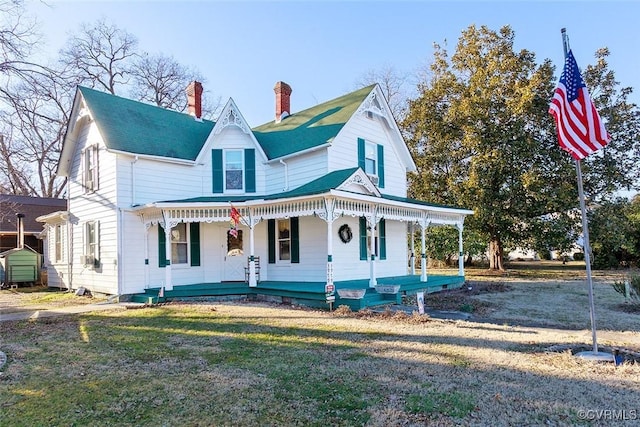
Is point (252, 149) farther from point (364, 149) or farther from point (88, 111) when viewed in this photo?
point (88, 111)

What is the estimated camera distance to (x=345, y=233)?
1448cm

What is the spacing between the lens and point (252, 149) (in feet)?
53.6

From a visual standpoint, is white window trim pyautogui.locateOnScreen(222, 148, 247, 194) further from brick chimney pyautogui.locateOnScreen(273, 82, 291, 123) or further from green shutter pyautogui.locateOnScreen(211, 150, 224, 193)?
brick chimney pyautogui.locateOnScreen(273, 82, 291, 123)

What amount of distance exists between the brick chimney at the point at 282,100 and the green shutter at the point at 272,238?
6100 millimetres

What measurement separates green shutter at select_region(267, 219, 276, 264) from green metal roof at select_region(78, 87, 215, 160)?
3997 millimetres

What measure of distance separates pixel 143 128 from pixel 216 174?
124 inches

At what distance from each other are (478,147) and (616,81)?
28.0 feet

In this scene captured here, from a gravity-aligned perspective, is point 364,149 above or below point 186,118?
below

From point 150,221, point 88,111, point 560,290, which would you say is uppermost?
point 88,111

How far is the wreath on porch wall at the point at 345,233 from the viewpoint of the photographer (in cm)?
1435

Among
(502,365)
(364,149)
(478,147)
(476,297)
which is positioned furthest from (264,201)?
(478,147)

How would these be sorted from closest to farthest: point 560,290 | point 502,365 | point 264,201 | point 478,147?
Result: 1. point 502,365
2. point 264,201
3. point 560,290
4. point 478,147

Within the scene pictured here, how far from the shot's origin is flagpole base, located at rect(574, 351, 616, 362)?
20.2 ft

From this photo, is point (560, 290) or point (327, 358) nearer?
point (327, 358)
